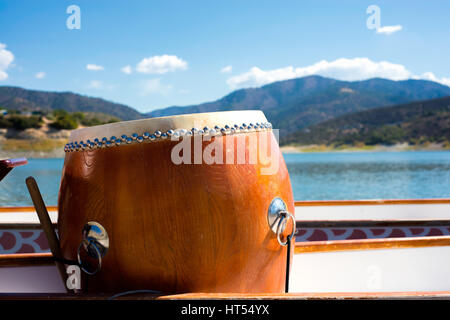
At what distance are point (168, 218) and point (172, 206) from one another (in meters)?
0.04

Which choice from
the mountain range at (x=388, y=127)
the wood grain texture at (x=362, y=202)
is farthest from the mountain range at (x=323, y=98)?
the wood grain texture at (x=362, y=202)

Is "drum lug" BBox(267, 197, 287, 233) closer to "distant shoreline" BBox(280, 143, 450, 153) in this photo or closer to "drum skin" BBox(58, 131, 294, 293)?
"drum skin" BBox(58, 131, 294, 293)

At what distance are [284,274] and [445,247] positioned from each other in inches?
43.0

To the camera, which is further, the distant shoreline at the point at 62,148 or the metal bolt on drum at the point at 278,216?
the distant shoreline at the point at 62,148

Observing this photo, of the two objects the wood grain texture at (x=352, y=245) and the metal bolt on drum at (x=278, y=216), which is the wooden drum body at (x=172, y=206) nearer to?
the metal bolt on drum at (x=278, y=216)

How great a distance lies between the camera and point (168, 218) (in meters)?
1.17

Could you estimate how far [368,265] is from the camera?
76.3 inches

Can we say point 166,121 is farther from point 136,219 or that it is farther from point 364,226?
point 364,226

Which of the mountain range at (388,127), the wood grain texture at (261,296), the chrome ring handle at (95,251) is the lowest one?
the wood grain texture at (261,296)

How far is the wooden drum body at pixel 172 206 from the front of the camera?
3.86 feet

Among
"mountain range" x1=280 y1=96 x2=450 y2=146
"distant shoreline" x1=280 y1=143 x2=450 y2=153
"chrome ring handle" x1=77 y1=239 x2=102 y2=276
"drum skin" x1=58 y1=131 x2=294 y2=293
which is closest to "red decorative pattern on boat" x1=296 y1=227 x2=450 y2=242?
"drum skin" x1=58 y1=131 x2=294 y2=293

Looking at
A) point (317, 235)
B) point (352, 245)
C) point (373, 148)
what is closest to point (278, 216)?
point (352, 245)

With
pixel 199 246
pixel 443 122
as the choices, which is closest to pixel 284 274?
pixel 199 246

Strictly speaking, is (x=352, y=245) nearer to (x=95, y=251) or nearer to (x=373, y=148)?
(x=95, y=251)
